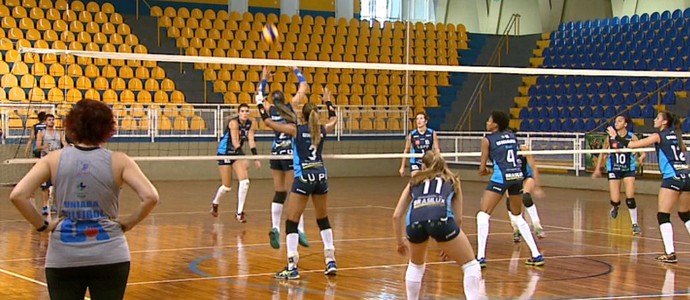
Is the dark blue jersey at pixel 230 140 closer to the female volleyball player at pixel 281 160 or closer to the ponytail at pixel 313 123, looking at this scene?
the female volleyball player at pixel 281 160

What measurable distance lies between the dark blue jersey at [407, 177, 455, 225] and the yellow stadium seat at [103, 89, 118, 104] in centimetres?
1893

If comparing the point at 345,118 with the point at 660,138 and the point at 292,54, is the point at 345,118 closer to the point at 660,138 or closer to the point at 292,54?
the point at 292,54

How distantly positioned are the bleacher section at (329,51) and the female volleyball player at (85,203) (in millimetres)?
22639

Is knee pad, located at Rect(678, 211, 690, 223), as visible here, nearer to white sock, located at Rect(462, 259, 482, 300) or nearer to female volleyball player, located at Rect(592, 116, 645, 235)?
female volleyball player, located at Rect(592, 116, 645, 235)

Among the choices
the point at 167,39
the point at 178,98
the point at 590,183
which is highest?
the point at 167,39

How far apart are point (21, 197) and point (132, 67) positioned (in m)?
22.5

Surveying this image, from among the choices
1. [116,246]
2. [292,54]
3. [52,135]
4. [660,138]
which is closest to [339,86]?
[292,54]

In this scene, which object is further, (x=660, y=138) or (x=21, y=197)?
(x=660, y=138)

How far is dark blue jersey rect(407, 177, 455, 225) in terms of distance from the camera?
731 centimetres

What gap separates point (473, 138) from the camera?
27.2 m

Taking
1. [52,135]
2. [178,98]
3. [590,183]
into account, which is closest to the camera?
[52,135]

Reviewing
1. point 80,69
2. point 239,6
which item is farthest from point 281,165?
point 239,6

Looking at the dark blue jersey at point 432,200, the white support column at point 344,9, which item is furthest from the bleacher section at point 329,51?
the dark blue jersey at point 432,200

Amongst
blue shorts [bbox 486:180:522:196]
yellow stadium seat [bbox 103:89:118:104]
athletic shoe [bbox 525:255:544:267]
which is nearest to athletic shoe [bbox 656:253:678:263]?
athletic shoe [bbox 525:255:544:267]
